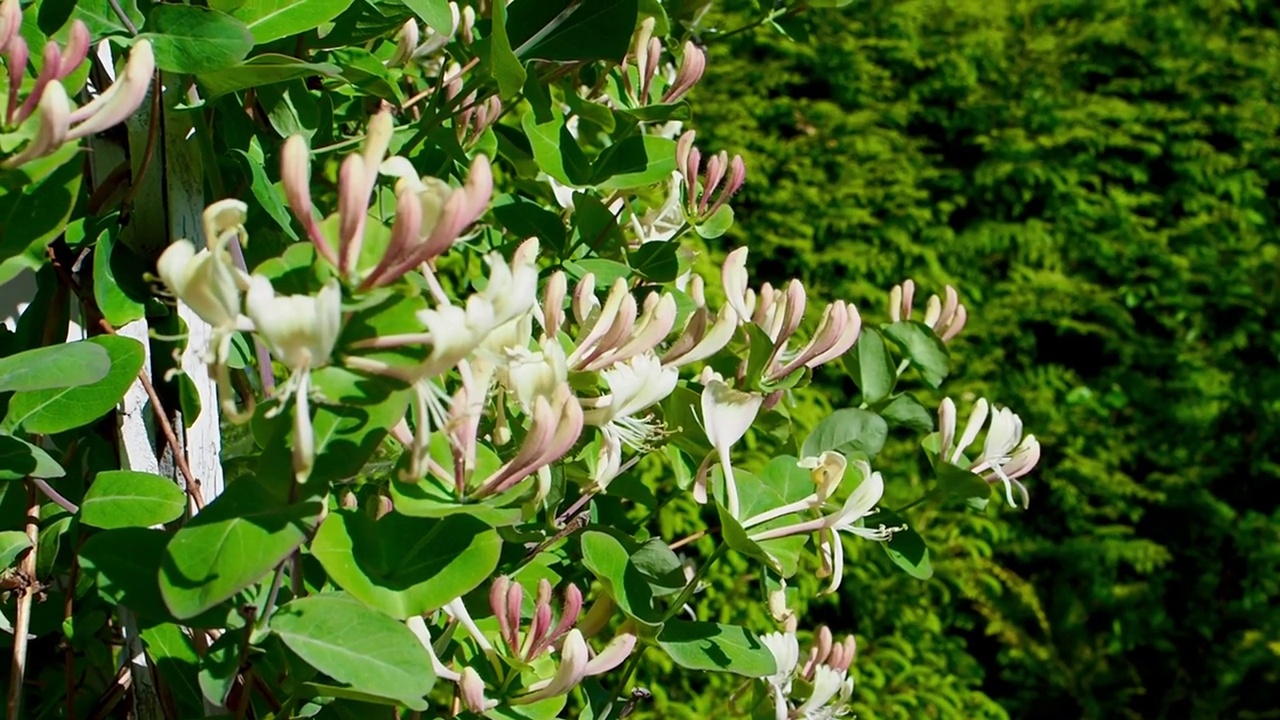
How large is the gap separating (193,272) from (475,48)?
346 millimetres

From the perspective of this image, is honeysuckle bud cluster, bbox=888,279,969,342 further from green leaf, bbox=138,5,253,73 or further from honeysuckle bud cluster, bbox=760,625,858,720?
green leaf, bbox=138,5,253,73

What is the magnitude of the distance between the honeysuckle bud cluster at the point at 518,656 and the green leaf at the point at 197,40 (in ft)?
1.03

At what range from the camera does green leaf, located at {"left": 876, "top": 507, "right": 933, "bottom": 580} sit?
979 mm

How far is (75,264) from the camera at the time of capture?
82cm

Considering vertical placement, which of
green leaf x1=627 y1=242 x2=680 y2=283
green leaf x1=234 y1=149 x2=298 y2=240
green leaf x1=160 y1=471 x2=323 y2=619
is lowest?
green leaf x1=627 y1=242 x2=680 y2=283

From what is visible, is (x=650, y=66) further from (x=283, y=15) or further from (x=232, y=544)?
(x=232, y=544)

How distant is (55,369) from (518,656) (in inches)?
11.3

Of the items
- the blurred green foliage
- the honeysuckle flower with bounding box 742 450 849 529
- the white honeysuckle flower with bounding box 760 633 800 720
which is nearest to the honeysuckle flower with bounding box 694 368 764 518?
the honeysuckle flower with bounding box 742 450 849 529

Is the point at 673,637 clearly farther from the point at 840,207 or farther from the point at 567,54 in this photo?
the point at 840,207

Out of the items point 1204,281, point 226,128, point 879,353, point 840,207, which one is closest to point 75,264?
point 226,128

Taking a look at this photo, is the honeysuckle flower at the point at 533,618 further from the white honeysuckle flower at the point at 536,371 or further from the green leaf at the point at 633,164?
the green leaf at the point at 633,164

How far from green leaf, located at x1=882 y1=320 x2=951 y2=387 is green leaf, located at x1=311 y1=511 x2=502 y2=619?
49cm

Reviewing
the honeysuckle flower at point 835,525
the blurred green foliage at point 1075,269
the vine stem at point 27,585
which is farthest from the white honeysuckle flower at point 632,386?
the blurred green foliage at point 1075,269

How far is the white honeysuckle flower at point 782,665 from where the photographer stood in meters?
0.91
